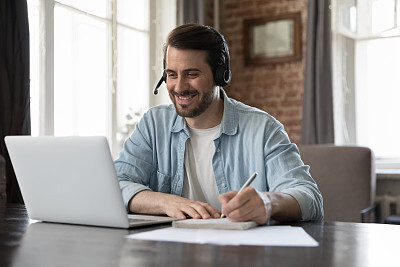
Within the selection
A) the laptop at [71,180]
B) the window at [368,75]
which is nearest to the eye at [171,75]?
the laptop at [71,180]

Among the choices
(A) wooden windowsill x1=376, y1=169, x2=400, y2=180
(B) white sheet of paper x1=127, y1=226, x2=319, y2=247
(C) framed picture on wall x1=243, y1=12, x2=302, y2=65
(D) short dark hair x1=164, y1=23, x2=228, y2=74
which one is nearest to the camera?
(B) white sheet of paper x1=127, y1=226, x2=319, y2=247

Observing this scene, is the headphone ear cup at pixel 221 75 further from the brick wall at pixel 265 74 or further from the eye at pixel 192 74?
the brick wall at pixel 265 74

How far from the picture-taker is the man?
5.70 ft

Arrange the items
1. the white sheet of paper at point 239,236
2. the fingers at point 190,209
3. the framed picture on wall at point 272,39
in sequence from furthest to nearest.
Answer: the framed picture on wall at point 272,39 < the fingers at point 190,209 < the white sheet of paper at point 239,236

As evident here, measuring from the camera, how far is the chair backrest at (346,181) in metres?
2.95

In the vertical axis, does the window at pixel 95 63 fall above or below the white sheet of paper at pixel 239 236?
above

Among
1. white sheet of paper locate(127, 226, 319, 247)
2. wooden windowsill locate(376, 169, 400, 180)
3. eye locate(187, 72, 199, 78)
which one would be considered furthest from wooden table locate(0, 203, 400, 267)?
wooden windowsill locate(376, 169, 400, 180)

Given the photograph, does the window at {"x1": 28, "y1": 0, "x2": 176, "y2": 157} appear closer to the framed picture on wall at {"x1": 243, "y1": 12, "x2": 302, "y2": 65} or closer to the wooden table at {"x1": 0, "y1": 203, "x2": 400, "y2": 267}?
the framed picture on wall at {"x1": 243, "y1": 12, "x2": 302, "y2": 65}

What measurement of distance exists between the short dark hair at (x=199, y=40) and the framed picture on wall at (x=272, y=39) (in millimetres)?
2650

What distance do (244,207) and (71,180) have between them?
443 mm

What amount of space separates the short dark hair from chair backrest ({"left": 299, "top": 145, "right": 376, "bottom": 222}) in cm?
147

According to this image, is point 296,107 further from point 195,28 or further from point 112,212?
point 112,212

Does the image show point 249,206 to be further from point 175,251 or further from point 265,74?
point 265,74

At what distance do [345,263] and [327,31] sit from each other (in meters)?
3.52
